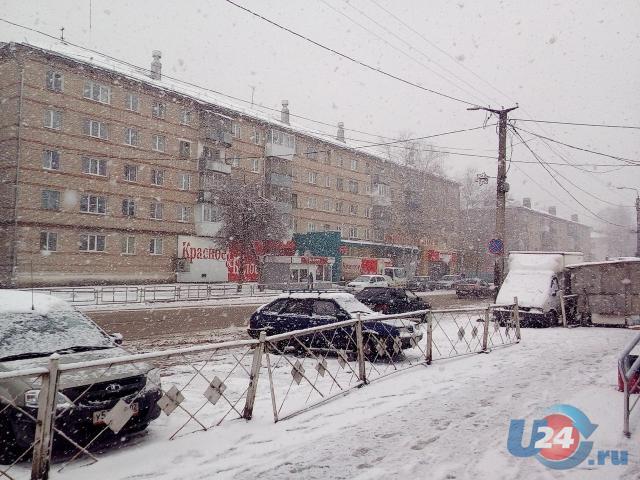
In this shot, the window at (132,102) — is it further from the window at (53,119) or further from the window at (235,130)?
the window at (235,130)

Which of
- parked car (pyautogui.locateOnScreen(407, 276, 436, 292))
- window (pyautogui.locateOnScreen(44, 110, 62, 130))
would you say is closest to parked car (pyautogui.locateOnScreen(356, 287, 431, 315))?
parked car (pyautogui.locateOnScreen(407, 276, 436, 292))

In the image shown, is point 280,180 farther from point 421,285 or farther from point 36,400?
point 36,400

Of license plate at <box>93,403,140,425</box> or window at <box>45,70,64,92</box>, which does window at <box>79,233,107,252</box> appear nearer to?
window at <box>45,70,64,92</box>

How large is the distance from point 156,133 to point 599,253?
127 m

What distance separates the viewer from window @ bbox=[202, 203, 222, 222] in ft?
138

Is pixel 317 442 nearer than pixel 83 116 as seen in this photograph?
Yes

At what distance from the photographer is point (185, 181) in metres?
41.5

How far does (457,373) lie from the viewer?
29.2 feet

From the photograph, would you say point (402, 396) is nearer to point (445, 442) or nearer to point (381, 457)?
point (445, 442)

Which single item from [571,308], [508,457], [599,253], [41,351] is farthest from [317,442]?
[599,253]

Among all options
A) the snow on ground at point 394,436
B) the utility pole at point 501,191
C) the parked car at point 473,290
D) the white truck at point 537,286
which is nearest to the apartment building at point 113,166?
the utility pole at point 501,191

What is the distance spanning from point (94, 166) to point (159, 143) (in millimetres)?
5893

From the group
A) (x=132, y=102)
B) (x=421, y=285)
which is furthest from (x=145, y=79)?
(x=421, y=285)

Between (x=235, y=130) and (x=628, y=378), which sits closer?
(x=628, y=378)
